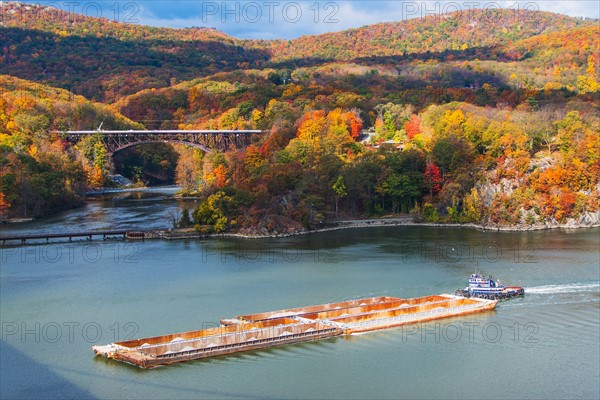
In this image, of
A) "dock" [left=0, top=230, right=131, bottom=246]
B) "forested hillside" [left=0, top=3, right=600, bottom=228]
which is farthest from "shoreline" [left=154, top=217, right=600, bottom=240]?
"dock" [left=0, top=230, right=131, bottom=246]

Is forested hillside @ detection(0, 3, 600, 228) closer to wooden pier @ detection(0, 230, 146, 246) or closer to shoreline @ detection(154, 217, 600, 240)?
shoreline @ detection(154, 217, 600, 240)

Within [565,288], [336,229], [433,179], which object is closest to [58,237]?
[336,229]

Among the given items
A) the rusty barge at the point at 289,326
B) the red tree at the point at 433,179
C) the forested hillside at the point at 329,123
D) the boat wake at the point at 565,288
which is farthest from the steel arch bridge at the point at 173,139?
the rusty barge at the point at 289,326

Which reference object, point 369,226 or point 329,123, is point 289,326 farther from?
point 329,123

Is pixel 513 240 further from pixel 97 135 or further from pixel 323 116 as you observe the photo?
pixel 97 135

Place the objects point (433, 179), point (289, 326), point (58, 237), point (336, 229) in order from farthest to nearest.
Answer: point (433, 179), point (336, 229), point (58, 237), point (289, 326)

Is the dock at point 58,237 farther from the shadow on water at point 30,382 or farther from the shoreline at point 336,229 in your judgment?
the shadow on water at point 30,382
